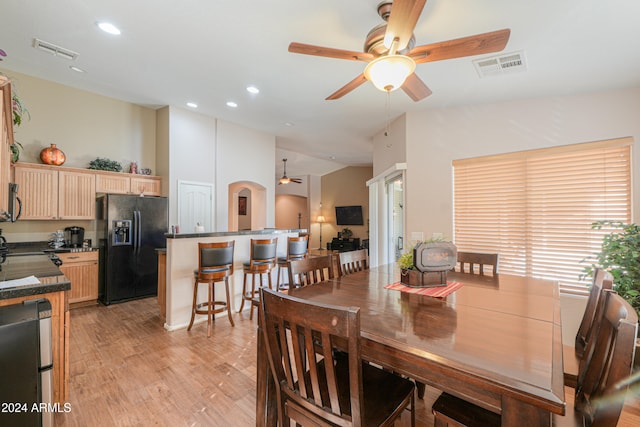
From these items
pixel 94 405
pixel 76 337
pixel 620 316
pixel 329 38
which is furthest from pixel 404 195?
pixel 76 337

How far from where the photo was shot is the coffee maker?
14.0 ft

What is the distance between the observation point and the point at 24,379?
3.88ft

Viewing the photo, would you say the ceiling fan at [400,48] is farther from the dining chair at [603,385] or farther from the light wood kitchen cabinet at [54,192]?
the light wood kitchen cabinet at [54,192]

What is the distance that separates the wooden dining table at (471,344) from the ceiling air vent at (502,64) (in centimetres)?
217

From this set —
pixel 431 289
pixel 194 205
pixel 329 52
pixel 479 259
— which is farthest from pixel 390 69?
pixel 194 205

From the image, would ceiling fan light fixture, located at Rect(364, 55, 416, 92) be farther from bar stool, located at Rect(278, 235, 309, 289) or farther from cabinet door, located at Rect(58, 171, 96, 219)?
cabinet door, located at Rect(58, 171, 96, 219)

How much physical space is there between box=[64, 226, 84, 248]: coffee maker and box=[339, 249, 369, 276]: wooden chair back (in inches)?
171

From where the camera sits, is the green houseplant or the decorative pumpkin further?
the decorative pumpkin

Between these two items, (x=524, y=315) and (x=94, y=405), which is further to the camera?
(x=94, y=405)

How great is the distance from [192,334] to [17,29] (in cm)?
369

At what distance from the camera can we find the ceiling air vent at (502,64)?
2.62m

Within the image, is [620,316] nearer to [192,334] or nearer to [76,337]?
[192,334]

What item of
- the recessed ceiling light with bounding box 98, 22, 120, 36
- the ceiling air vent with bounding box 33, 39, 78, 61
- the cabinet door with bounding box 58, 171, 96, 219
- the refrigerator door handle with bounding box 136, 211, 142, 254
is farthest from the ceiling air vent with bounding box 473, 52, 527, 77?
the cabinet door with bounding box 58, 171, 96, 219

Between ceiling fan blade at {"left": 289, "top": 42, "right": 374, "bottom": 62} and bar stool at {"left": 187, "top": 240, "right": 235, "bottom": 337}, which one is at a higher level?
ceiling fan blade at {"left": 289, "top": 42, "right": 374, "bottom": 62}
